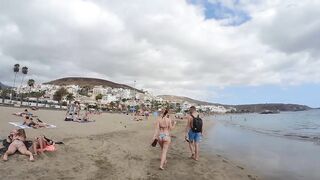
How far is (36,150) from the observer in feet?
27.8

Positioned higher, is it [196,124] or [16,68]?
[16,68]

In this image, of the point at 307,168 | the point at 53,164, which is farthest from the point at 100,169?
the point at 307,168

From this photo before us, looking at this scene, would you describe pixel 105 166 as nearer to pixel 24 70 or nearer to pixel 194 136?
pixel 194 136

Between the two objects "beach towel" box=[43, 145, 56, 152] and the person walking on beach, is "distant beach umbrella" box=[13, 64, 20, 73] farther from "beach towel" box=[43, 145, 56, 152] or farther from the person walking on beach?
the person walking on beach

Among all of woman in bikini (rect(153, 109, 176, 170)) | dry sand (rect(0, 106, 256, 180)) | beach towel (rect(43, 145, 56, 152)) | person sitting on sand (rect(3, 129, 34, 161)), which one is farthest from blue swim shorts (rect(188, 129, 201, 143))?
person sitting on sand (rect(3, 129, 34, 161))

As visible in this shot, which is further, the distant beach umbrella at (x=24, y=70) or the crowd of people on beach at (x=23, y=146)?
the distant beach umbrella at (x=24, y=70)

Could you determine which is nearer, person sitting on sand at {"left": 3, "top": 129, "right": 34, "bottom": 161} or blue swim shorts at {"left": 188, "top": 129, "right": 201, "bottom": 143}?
person sitting on sand at {"left": 3, "top": 129, "right": 34, "bottom": 161}

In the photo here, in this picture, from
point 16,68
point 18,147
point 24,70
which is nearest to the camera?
point 18,147

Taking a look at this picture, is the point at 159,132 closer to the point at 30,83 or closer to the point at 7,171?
the point at 7,171

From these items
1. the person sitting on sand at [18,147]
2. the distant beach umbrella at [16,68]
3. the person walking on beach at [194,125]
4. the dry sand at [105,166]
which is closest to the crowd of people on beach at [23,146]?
the person sitting on sand at [18,147]

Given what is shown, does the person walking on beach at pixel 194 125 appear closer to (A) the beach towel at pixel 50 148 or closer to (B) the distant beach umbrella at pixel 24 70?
(A) the beach towel at pixel 50 148

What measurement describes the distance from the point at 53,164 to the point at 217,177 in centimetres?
413

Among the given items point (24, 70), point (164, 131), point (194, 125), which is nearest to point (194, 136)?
point (194, 125)

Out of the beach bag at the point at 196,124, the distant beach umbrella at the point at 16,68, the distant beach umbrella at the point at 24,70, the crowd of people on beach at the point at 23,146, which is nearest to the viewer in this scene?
the crowd of people on beach at the point at 23,146
